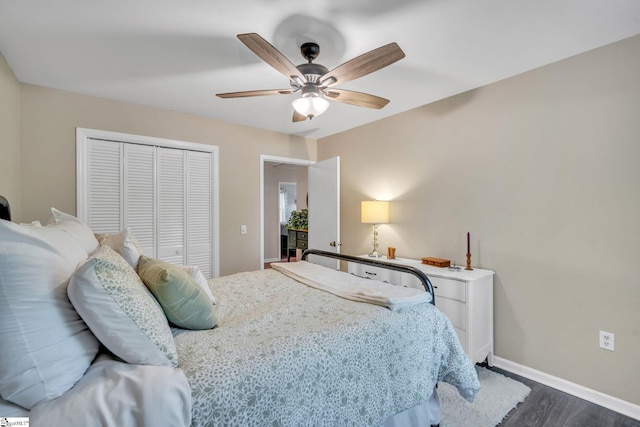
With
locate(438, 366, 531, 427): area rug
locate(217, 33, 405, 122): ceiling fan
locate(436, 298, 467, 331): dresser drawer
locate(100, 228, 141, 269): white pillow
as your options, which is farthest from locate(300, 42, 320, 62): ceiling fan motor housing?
locate(438, 366, 531, 427): area rug

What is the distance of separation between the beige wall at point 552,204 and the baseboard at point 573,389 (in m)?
0.04

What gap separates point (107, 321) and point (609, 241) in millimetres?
2898

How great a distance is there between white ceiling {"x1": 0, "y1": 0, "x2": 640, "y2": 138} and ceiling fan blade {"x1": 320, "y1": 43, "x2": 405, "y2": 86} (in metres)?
0.28

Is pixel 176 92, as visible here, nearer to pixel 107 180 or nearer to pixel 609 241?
pixel 107 180

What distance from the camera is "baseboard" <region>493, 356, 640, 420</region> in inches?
75.9

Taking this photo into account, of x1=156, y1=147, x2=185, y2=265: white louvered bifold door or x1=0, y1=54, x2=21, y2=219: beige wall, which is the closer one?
x1=0, y1=54, x2=21, y2=219: beige wall

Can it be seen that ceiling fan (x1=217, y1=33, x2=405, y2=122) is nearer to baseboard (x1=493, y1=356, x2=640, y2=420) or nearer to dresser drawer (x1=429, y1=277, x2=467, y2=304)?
dresser drawer (x1=429, y1=277, x2=467, y2=304)

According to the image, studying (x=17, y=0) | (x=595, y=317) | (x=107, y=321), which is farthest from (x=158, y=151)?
(x=595, y=317)

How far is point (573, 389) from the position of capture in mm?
2143

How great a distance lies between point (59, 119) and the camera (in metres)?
2.74

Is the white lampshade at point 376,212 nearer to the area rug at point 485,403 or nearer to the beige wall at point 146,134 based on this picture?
the beige wall at point 146,134

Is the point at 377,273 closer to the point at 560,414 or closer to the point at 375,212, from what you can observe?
the point at 375,212

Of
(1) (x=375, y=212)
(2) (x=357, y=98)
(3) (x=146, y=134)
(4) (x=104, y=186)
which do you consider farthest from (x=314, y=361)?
(3) (x=146, y=134)

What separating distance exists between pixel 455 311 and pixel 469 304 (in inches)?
5.7
